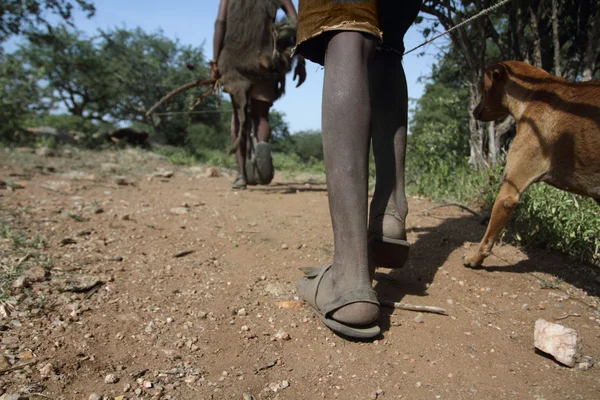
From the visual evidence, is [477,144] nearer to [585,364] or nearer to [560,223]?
[560,223]

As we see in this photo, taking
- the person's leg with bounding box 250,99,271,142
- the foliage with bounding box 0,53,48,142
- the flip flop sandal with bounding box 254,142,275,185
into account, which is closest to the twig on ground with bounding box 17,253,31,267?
the flip flop sandal with bounding box 254,142,275,185

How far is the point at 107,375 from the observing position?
1270mm

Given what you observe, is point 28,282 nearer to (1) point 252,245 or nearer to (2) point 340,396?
(1) point 252,245

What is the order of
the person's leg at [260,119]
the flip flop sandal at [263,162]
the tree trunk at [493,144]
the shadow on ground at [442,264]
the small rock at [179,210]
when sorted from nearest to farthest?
the shadow on ground at [442,264] → the small rock at [179,210] → the tree trunk at [493,144] → the flip flop sandal at [263,162] → the person's leg at [260,119]

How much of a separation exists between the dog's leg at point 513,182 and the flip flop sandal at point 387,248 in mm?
722

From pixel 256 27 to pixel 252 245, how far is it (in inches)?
125

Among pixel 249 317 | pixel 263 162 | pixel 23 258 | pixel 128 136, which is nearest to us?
pixel 249 317

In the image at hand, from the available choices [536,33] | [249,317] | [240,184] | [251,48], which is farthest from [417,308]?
[251,48]

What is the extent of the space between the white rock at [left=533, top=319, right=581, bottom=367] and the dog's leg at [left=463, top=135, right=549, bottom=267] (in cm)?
82

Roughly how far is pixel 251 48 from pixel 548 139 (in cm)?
354

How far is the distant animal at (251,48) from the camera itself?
15.9 ft

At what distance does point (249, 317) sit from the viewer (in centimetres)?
165

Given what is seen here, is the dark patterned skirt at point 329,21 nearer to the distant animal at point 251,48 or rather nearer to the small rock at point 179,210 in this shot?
the small rock at point 179,210

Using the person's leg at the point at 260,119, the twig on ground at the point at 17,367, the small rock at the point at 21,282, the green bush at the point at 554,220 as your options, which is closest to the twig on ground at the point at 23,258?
the small rock at the point at 21,282
